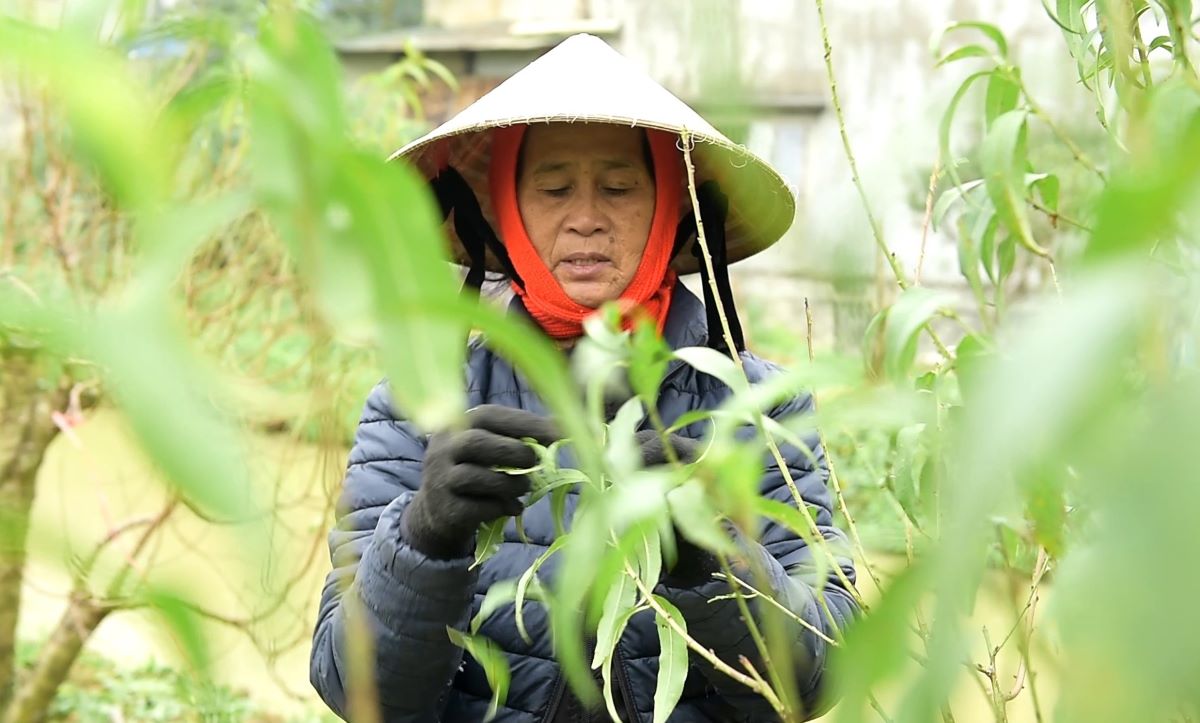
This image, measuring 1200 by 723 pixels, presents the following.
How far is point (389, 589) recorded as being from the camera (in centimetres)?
104

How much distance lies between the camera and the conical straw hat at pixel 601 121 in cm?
125

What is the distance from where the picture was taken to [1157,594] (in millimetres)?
256

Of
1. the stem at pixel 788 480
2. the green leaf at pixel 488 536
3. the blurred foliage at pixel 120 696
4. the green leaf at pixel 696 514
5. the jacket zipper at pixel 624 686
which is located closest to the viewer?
the green leaf at pixel 696 514

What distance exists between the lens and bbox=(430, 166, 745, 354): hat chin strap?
1.36 metres

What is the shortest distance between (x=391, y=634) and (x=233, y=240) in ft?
5.24

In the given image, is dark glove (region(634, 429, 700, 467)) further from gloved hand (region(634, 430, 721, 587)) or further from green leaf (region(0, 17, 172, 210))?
green leaf (region(0, 17, 172, 210))

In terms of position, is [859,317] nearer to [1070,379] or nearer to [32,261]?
[1070,379]

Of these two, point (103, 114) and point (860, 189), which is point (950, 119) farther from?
point (103, 114)

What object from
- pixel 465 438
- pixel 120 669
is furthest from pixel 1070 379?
pixel 120 669

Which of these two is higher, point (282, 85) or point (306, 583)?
point (282, 85)

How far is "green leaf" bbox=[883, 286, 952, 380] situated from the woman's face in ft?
2.78

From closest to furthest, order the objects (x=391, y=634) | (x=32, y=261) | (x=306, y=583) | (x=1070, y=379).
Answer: (x=1070, y=379)
(x=391, y=634)
(x=32, y=261)
(x=306, y=583)

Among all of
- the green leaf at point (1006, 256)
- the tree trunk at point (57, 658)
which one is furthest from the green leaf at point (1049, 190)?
the tree trunk at point (57, 658)

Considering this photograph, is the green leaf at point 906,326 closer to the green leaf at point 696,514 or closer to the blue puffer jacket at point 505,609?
the green leaf at point 696,514
